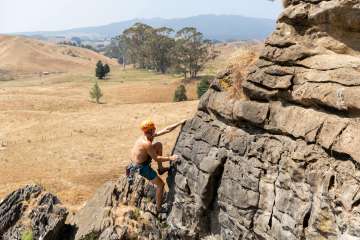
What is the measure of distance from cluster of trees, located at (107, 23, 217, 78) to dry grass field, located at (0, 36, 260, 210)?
4.13 m

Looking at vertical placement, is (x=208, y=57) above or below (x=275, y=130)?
below

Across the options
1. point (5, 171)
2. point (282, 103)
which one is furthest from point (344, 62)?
point (5, 171)

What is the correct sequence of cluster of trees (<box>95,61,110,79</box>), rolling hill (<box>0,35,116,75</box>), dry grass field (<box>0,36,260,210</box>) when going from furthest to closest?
rolling hill (<box>0,35,116,75</box>) < cluster of trees (<box>95,61,110,79</box>) < dry grass field (<box>0,36,260,210</box>)

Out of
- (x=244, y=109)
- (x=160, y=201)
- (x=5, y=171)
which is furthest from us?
(x=5, y=171)

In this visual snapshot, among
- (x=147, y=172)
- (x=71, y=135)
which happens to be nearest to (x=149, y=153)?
(x=147, y=172)

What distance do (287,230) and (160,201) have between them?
487 cm

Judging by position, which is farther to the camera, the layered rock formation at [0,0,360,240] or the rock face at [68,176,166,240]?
the rock face at [68,176,166,240]

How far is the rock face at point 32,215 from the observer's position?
12.9 m

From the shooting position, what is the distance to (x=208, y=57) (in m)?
88.1

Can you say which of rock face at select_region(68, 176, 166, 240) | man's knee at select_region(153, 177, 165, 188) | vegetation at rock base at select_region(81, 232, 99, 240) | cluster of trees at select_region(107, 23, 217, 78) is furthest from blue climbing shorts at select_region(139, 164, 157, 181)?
cluster of trees at select_region(107, 23, 217, 78)

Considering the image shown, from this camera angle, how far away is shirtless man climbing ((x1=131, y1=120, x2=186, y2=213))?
38.5ft

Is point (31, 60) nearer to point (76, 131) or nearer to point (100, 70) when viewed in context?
point (100, 70)

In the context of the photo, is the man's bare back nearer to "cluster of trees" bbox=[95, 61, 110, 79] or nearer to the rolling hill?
"cluster of trees" bbox=[95, 61, 110, 79]

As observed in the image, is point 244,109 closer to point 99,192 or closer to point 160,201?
point 160,201
